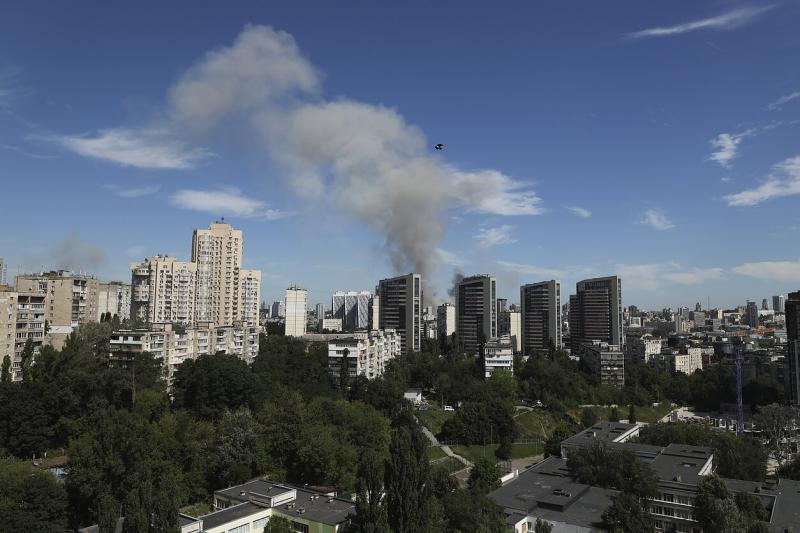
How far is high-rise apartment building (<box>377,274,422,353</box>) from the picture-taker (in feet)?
188

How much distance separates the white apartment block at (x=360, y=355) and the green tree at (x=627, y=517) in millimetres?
23430

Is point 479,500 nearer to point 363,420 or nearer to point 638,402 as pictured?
point 363,420

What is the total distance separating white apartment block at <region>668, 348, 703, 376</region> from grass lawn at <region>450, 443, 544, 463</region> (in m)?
33.0

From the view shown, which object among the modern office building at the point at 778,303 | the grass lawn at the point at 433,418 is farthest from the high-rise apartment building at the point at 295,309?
the modern office building at the point at 778,303

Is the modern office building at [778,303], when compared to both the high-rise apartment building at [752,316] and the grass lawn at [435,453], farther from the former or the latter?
the grass lawn at [435,453]

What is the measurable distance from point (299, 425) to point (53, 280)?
1071 inches

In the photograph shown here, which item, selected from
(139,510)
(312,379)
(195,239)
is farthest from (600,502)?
(195,239)

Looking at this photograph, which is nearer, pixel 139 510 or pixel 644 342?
pixel 139 510

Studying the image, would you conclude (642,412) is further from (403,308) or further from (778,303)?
(778,303)

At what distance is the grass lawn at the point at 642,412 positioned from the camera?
42531 millimetres

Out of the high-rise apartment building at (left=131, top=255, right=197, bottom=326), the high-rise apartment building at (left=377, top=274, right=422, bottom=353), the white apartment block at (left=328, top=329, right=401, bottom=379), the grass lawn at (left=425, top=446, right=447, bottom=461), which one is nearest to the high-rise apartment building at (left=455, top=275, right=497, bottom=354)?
the high-rise apartment building at (left=377, top=274, right=422, bottom=353)

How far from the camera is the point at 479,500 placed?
17609 mm

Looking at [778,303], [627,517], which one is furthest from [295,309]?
[778,303]

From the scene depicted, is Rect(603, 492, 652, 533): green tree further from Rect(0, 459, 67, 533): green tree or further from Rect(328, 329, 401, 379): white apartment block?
Rect(328, 329, 401, 379): white apartment block
